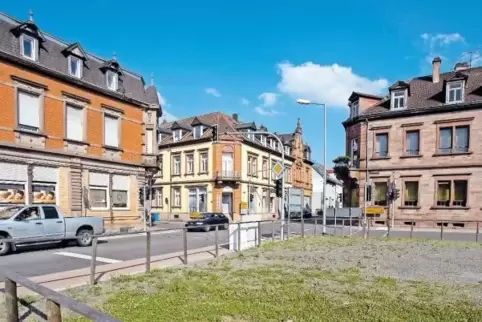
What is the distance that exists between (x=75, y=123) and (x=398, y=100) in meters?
24.7

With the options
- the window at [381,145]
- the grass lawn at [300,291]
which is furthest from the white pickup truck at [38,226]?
the window at [381,145]

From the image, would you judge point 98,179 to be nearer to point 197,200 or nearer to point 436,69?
point 197,200

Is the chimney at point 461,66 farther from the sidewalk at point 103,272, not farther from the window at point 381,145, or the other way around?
the sidewalk at point 103,272

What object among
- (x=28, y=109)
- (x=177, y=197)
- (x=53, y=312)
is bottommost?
(x=177, y=197)

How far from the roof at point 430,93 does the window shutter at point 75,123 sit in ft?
72.4

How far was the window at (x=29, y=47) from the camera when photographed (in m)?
18.8

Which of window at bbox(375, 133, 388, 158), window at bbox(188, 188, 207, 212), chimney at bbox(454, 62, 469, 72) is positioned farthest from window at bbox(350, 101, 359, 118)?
window at bbox(188, 188, 207, 212)

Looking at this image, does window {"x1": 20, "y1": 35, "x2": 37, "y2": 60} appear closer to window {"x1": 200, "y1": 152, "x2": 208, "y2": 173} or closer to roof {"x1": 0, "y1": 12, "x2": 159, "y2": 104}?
roof {"x1": 0, "y1": 12, "x2": 159, "y2": 104}

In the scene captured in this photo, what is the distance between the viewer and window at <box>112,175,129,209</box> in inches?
939

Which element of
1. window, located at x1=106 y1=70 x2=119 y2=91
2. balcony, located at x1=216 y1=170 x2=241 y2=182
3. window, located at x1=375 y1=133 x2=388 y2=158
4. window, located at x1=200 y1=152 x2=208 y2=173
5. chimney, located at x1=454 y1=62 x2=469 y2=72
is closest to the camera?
window, located at x1=106 y1=70 x2=119 y2=91

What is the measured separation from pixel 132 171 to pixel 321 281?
2011 centimetres

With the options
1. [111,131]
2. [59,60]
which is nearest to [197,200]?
[111,131]

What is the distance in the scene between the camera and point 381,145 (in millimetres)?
30016

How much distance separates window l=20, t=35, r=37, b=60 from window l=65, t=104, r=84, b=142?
125 inches
